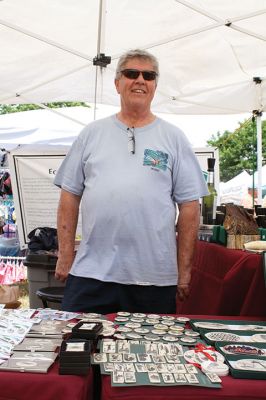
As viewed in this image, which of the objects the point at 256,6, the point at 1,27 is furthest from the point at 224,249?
the point at 1,27

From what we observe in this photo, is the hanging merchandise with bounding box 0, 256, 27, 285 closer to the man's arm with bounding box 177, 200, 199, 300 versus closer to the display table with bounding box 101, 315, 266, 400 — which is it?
the man's arm with bounding box 177, 200, 199, 300

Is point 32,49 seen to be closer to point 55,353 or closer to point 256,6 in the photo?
point 256,6

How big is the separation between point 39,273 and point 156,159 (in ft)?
4.95

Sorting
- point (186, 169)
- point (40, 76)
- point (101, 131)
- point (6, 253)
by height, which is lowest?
point (6, 253)

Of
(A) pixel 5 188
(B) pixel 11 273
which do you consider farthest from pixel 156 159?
(A) pixel 5 188

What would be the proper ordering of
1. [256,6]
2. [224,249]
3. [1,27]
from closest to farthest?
[224,249] < [256,6] < [1,27]

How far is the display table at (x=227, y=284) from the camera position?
169 cm

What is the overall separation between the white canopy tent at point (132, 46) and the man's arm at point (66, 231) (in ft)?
8.95

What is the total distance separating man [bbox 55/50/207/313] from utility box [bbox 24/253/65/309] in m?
1.08

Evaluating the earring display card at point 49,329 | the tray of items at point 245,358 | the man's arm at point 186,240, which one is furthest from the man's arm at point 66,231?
the tray of items at point 245,358

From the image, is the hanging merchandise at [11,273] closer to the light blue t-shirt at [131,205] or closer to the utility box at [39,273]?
the utility box at [39,273]

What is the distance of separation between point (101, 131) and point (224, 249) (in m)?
0.68

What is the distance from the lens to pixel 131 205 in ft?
5.51

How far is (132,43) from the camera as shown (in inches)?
186
